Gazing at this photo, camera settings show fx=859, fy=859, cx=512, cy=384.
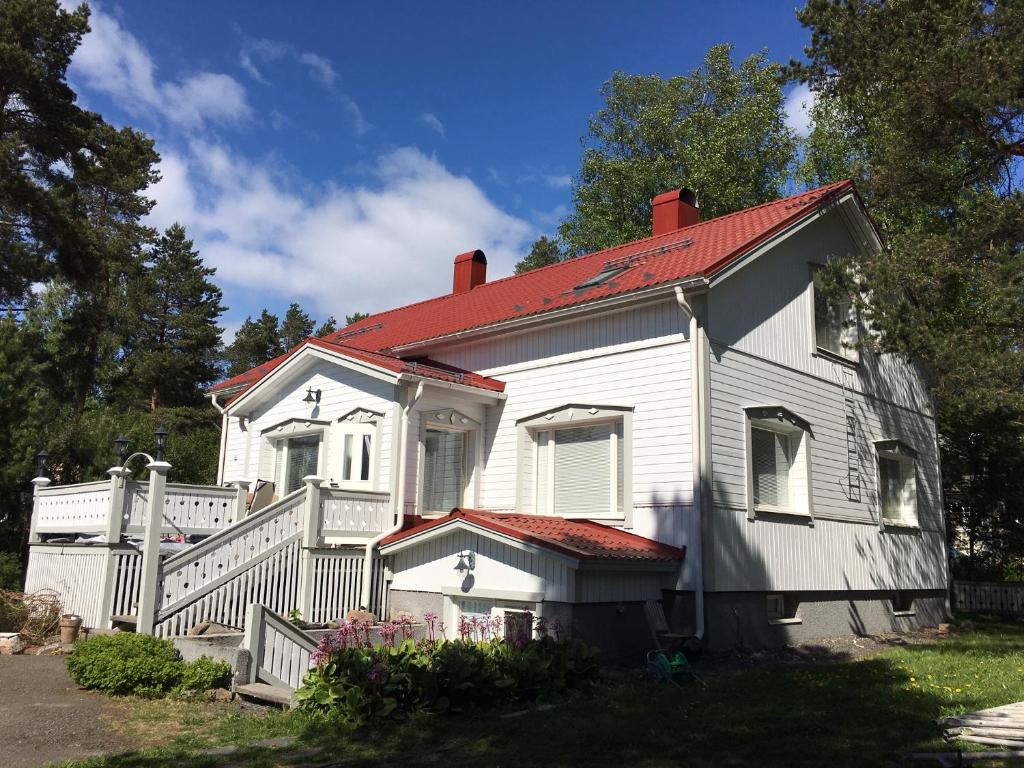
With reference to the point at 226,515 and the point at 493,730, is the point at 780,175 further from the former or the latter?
the point at 493,730

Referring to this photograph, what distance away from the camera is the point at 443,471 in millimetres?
15367

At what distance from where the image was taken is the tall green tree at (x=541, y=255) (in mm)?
50344

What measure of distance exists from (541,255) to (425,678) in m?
43.8

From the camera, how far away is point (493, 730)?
7.87 m

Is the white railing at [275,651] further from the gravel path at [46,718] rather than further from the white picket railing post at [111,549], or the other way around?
the white picket railing post at [111,549]

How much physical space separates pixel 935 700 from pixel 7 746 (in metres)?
8.92

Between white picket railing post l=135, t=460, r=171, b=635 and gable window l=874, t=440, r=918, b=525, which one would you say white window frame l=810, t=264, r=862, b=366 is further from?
white picket railing post l=135, t=460, r=171, b=635

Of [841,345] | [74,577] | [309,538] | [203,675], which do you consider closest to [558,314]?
[309,538]

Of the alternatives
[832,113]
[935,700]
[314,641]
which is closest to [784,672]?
[935,700]

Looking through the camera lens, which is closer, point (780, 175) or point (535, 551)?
point (535, 551)

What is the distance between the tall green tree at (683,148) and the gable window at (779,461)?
19690mm

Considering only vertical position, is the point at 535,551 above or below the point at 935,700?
above

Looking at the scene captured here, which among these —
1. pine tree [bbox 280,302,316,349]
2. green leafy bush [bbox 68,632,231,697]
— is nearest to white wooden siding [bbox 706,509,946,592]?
green leafy bush [bbox 68,632,231,697]

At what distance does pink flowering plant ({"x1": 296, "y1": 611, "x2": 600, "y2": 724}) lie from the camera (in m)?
8.28
